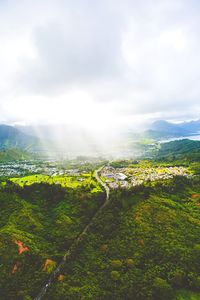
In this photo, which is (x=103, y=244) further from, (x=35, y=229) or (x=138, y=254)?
(x=35, y=229)

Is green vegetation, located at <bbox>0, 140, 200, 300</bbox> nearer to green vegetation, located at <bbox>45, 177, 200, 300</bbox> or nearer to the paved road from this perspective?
green vegetation, located at <bbox>45, 177, 200, 300</bbox>

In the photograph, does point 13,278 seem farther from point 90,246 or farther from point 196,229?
point 196,229

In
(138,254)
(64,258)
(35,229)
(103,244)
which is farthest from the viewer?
(35,229)

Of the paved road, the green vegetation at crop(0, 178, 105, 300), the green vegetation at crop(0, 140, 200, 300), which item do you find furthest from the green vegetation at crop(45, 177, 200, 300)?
the green vegetation at crop(0, 178, 105, 300)

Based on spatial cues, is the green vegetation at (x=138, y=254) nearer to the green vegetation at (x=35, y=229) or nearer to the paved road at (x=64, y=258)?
the paved road at (x=64, y=258)

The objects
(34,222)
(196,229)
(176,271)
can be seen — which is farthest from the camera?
(34,222)

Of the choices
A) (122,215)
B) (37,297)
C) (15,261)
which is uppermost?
(122,215)

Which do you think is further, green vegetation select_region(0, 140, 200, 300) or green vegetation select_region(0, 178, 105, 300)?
green vegetation select_region(0, 178, 105, 300)

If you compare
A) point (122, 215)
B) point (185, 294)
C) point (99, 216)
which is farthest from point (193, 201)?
point (185, 294)

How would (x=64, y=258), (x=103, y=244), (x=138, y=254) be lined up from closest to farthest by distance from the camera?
(x=138, y=254) → (x=64, y=258) → (x=103, y=244)

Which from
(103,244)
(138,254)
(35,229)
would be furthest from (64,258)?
(138,254)

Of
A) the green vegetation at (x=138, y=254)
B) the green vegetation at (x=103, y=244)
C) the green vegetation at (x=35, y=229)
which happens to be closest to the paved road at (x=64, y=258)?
the green vegetation at (x=103, y=244)
